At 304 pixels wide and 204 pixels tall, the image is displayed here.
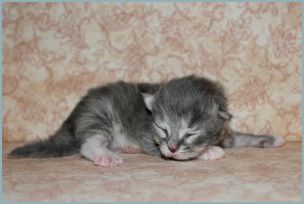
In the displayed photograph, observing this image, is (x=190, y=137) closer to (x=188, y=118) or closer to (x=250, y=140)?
(x=188, y=118)

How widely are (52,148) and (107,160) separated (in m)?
0.41

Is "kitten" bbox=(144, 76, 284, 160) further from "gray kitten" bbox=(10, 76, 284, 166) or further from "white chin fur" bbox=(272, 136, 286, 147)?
"white chin fur" bbox=(272, 136, 286, 147)

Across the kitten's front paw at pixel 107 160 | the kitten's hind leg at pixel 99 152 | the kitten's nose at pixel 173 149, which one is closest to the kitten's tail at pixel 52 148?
the kitten's hind leg at pixel 99 152

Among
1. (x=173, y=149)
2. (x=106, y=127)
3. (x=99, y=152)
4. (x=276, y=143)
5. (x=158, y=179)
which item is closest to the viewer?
(x=158, y=179)

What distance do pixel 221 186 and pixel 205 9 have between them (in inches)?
61.8

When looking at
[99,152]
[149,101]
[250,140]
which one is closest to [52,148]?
[99,152]

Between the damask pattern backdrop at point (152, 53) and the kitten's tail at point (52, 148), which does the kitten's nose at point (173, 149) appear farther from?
the damask pattern backdrop at point (152, 53)

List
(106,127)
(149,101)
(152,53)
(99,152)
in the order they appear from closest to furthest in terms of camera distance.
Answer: (99,152), (149,101), (106,127), (152,53)

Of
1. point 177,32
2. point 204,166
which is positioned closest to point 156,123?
point 204,166

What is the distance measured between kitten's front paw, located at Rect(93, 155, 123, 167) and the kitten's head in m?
0.25

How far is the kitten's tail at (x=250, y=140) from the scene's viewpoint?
284 centimetres

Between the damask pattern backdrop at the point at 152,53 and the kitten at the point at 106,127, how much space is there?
35 cm

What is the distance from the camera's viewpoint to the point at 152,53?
316 cm

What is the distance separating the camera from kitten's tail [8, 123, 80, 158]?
257 cm
